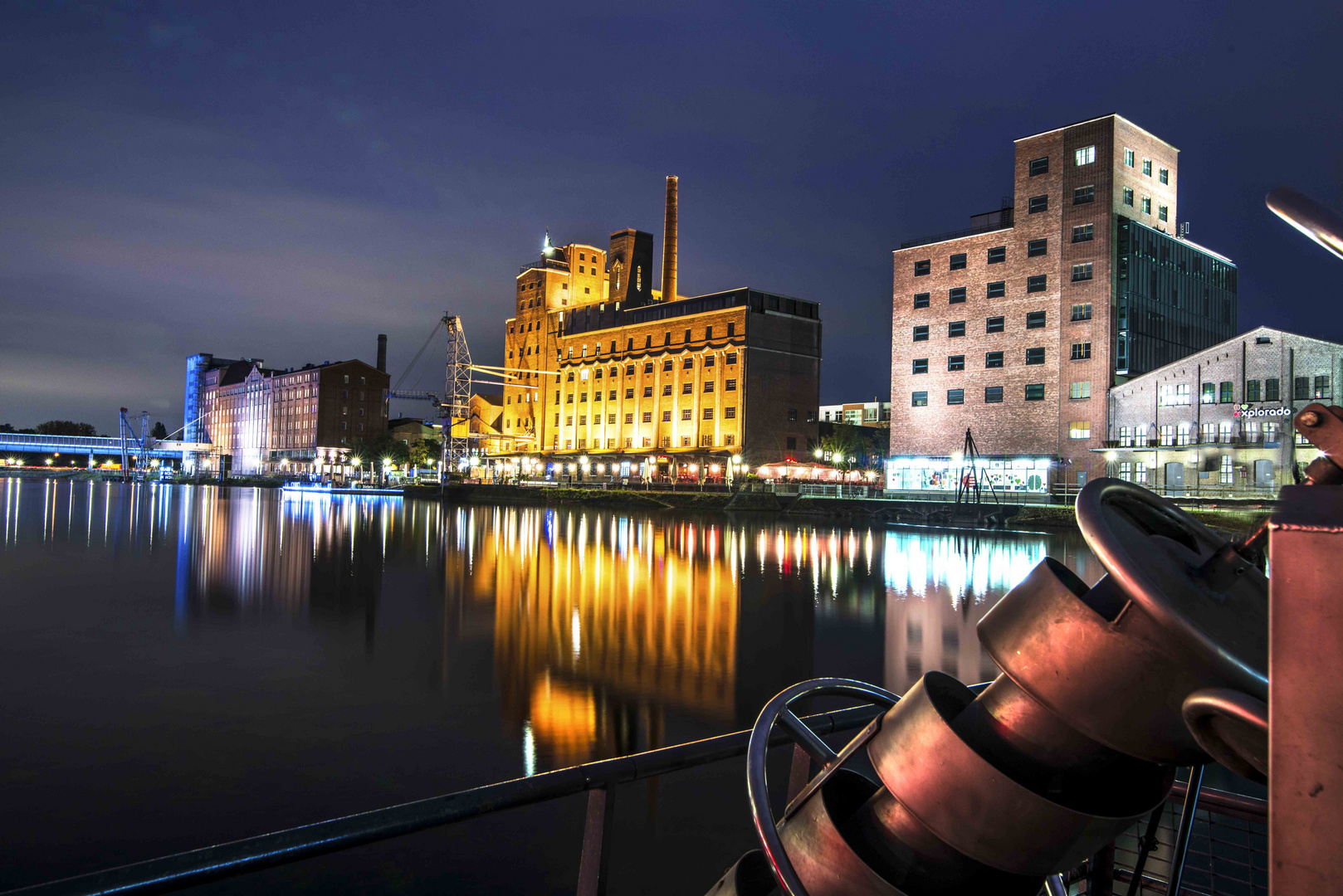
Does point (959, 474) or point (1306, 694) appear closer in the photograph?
point (1306, 694)

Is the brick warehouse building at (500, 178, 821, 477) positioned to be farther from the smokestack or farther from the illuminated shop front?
the illuminated shop front

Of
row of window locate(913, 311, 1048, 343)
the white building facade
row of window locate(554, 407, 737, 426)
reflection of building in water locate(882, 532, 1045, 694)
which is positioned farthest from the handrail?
row of window locate(554, 407, 737, 426)

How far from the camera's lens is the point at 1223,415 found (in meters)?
45.8

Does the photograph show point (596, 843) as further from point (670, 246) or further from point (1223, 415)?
point (670, 246)

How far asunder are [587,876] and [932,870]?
1.31 m

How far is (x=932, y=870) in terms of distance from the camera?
1606mm

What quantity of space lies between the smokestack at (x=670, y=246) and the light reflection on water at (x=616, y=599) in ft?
181

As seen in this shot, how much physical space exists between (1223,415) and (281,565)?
4627 centimetres

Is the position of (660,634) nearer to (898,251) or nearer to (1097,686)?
(1097,686)

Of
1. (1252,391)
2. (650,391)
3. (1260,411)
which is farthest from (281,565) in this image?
(650,391)

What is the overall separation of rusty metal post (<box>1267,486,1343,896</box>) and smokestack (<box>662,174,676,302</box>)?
9407cm

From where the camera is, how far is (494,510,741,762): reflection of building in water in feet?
34.6

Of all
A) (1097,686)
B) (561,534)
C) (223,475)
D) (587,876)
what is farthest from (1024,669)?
(223,475)

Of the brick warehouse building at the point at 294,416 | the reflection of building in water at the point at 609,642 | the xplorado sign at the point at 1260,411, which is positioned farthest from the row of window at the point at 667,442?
the reflection of building in water at the point at 609,642
